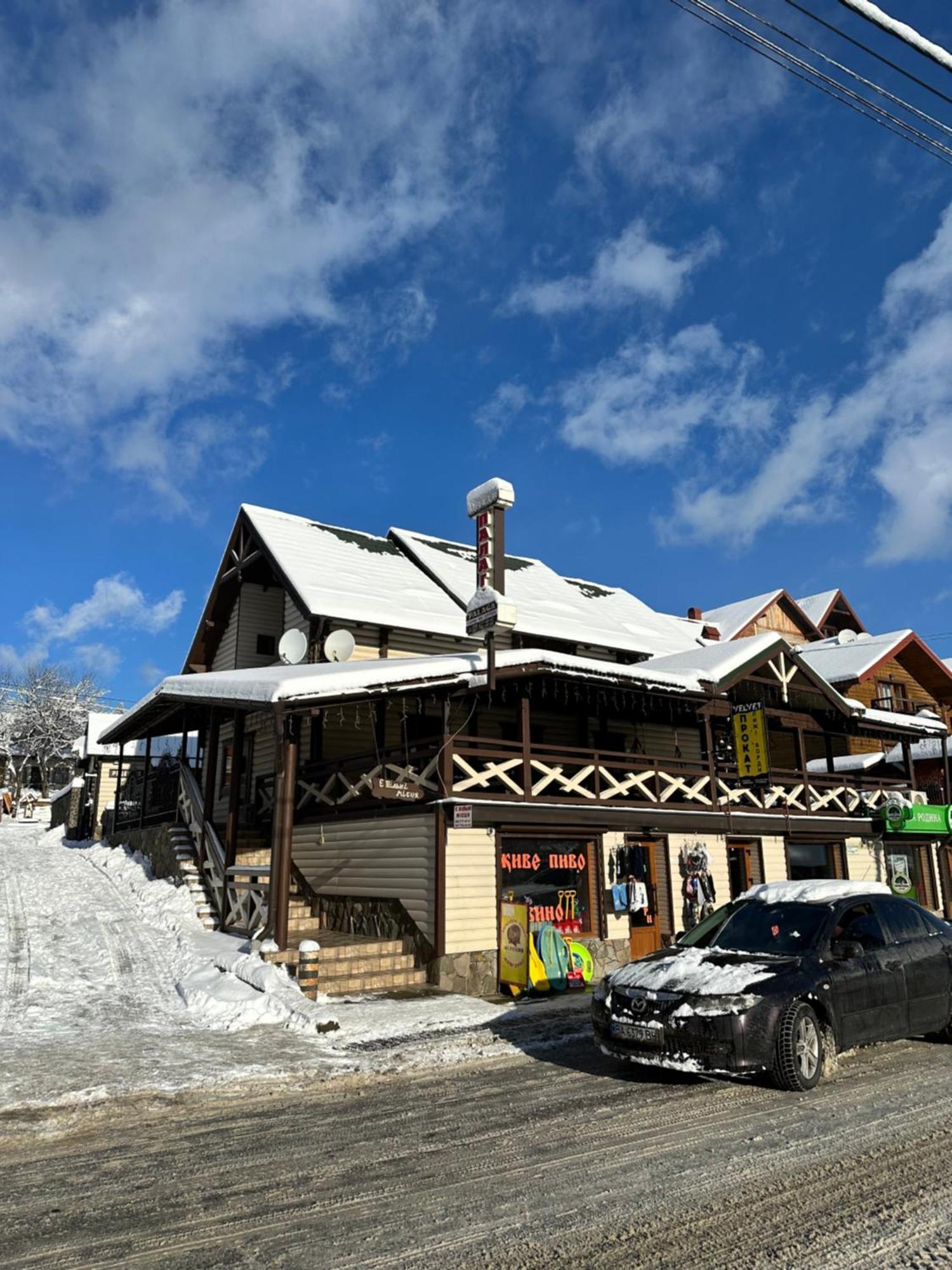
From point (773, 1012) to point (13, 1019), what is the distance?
8.39 metres

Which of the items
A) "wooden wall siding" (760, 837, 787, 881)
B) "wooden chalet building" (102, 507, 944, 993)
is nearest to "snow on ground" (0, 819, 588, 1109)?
"wooden chalet building" (102, 507, 944, 993)

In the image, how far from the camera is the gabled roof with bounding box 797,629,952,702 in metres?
29.8

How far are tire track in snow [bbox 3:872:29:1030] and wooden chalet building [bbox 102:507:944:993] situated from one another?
3.23 metres

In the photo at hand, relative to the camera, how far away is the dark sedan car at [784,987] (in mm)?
6848

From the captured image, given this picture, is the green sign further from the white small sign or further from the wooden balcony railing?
the white small sign

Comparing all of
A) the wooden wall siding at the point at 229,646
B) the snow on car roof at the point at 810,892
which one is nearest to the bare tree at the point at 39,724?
the wooden wall siding at the point at 229,646

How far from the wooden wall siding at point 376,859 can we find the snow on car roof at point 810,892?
19.0 feet

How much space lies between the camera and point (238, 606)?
23.2 m

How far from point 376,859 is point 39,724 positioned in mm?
55379

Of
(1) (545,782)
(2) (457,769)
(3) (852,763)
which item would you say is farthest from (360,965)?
(3) (852,763)

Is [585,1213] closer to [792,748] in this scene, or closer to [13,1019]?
[13,1019]

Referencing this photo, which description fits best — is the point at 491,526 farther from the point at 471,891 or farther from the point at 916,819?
the point at 916,819

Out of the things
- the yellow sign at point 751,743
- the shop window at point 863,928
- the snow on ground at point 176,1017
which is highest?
the yellow sign at point 751,743

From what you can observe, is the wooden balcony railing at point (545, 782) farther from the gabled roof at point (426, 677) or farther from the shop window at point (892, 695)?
the shop window at point (892, 695)
